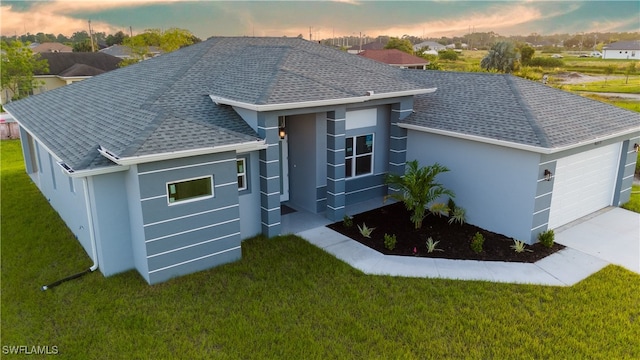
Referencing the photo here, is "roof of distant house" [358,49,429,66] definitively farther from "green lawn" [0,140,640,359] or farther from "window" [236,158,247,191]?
"green lawn" [0,140,640,359]

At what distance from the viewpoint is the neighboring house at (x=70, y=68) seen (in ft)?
130

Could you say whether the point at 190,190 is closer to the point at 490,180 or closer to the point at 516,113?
the point at 490,180

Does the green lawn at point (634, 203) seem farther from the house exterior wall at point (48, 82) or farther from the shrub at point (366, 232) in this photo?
the house exterior wall at point (48, 82)

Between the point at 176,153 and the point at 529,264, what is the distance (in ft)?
26.1

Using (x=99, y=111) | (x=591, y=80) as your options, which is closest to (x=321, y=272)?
(x=99, y=111)

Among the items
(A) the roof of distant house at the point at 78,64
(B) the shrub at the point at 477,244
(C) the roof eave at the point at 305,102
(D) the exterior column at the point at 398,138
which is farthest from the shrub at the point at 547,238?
(A) the roof of distant house at the point at 78,64

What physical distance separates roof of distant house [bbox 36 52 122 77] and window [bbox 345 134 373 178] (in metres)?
35.9

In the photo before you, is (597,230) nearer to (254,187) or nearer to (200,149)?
(254,187)

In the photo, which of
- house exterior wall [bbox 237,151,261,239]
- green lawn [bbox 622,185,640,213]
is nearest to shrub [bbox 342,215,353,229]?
house exterior wall [bbox 237,151,261,239]

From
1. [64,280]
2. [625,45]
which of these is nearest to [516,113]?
[64,280]

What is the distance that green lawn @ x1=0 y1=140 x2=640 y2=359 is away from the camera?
6.87 metres

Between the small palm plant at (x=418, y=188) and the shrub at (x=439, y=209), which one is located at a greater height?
the small palm plant at (x=418, y=188)

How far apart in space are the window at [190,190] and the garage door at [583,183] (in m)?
8.49

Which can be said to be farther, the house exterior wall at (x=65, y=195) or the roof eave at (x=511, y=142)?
the roof eave at (x=511, y=142)
